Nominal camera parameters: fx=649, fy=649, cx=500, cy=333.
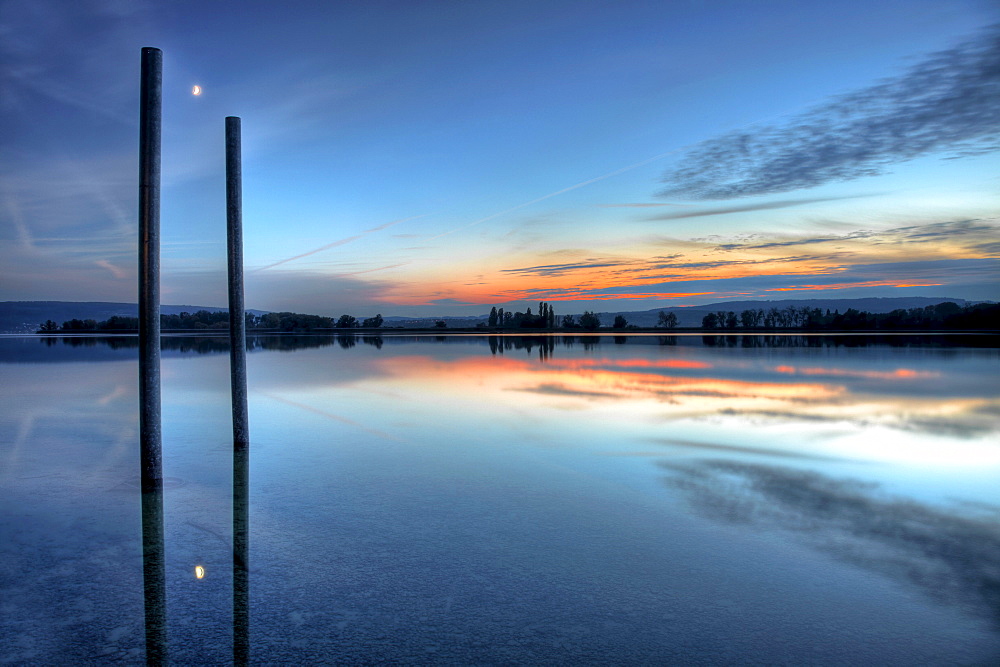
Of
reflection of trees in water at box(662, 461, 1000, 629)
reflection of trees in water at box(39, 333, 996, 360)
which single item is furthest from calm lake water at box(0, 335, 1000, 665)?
reflection of trees in water at box(39, 333, 996, 360)

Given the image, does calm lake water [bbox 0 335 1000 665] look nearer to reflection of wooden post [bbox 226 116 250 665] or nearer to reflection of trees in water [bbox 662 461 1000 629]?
reflection of trees in water [bbox 662 461 1000 629]

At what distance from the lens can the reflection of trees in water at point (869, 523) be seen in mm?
4684

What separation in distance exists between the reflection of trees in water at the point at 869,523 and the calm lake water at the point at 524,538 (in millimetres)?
28

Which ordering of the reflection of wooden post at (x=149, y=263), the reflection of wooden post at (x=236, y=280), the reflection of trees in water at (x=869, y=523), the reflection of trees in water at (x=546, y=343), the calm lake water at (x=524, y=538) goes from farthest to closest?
the reflection of trees in water at (x=546, y=343) → the reflection of wooden post at (x=236, y=280) → the reflection of wooden post at (x=149, y=263) → the reflection of trees in water at (x=869, y=523) → the calm lake water at (x=524, y=538)

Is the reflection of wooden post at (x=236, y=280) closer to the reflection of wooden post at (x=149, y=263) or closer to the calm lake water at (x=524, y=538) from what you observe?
the calm lake water at (x=524, y=538)

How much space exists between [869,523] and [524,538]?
10.7 feet

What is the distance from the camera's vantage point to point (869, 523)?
6.01 m

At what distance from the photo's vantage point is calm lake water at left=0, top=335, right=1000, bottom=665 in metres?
3.76

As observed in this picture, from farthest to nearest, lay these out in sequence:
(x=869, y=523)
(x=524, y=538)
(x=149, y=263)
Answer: (x=149, y=263), (x=869, y=523), (x=524, y=538)

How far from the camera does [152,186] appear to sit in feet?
23.6

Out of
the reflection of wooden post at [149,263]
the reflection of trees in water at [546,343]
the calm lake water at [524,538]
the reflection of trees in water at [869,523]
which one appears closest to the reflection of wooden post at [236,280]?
the calm lake water at [524,538]

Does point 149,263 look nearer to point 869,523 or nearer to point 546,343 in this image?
point 869,523

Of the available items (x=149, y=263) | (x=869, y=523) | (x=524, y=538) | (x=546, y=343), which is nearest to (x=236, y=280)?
(x=149, y=263)

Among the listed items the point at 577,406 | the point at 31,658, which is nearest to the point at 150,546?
the point at 31,658
